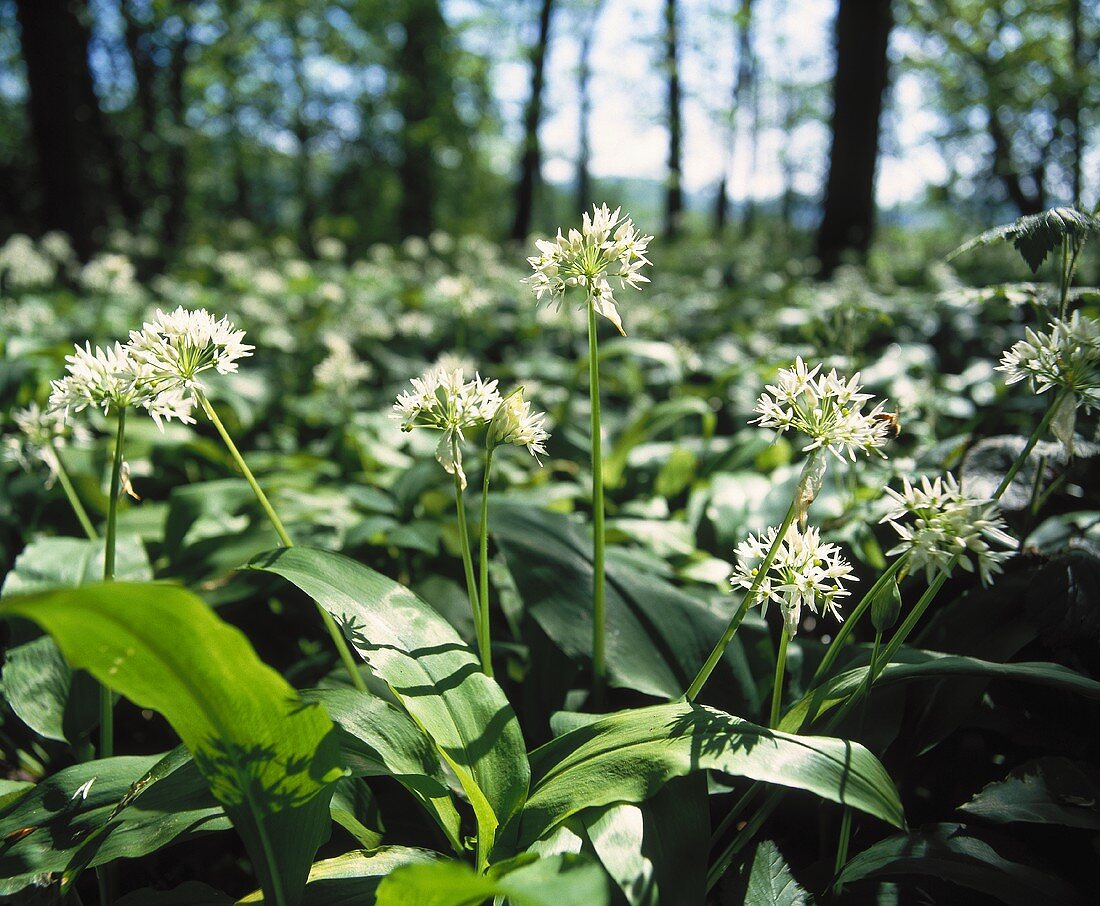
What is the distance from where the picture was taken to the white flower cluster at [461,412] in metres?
1.33

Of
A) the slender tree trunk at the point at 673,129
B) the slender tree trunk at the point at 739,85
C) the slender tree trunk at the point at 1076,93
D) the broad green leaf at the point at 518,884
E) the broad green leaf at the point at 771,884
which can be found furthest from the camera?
the slender tree trunk at the point at 739,85

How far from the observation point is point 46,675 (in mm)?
1774

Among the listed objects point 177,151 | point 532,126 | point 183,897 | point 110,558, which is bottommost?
point 183,897

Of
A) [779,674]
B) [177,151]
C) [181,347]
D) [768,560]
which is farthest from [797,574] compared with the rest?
[177,151]

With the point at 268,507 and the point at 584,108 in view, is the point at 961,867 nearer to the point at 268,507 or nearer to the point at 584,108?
the point at 268,507

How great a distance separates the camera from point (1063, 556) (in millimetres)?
1575

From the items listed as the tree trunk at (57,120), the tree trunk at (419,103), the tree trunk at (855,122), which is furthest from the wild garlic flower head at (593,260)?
the tree trunk at (419,103)

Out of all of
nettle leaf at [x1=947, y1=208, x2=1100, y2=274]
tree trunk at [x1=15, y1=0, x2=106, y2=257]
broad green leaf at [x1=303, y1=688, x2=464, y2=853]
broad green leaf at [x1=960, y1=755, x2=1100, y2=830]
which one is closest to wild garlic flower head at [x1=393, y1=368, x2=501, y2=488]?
broad green leaf at [x1=303, y1=688, x2=464, y2=853]

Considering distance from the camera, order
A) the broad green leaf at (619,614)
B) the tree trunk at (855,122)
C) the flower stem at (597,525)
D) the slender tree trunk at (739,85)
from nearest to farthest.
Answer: the flower stem at (597,525)
the broad green leaf at (619,614)
the tree trunk at (855,122)
the slender tree trunk at (739,85)

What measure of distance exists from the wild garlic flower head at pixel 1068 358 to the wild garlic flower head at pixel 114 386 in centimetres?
146

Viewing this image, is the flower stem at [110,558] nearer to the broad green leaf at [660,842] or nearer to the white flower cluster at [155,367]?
the white flower cluster at [155,367]

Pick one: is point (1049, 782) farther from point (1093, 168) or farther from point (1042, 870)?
point (1093, 168)

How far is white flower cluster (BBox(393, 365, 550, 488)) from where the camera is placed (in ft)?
4.38

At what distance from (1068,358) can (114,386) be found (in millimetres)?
1635
